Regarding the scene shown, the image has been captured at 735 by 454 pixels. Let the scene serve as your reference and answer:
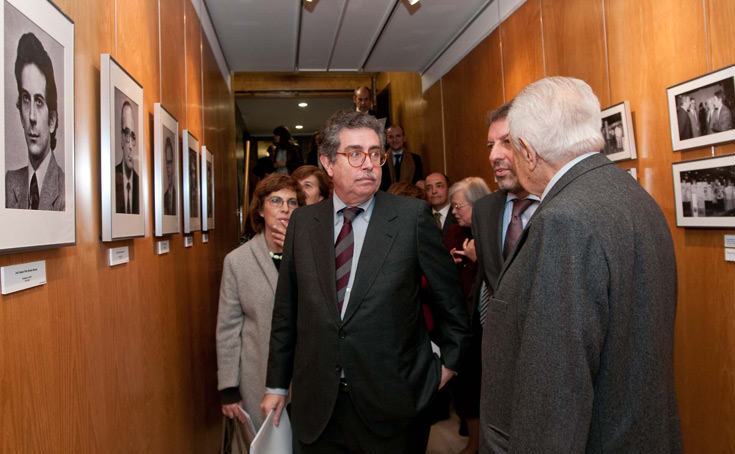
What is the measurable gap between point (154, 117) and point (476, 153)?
3.61 m

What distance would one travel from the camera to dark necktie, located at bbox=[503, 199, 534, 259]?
8.11ft

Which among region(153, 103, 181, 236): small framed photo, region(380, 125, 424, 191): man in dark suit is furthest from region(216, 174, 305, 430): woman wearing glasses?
region(380, 125, 424, 191): man in dark suit

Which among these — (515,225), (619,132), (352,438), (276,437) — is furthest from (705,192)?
(276,437)

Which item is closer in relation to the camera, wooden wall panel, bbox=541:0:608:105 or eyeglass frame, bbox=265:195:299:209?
eyeglass frame, bbox=265:195:299:209

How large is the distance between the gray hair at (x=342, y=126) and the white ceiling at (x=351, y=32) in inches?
108

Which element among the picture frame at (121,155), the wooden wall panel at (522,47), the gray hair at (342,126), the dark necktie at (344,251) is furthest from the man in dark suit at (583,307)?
the wooden wall panel at (522,47)

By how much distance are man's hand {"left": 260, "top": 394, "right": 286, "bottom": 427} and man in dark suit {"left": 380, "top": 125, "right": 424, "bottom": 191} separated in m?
5.26

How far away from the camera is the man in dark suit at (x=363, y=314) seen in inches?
74.4

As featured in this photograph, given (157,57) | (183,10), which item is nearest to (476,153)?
(183,10)

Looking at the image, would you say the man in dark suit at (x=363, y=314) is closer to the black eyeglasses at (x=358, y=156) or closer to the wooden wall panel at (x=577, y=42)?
the black eyeglasses at (x=358, y=156)

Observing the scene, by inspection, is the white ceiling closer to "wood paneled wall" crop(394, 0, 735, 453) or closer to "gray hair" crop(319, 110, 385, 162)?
"wood paneled wall" crop(394, 0, 735, 453)

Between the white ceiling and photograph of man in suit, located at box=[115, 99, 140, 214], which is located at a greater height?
the white ceiling

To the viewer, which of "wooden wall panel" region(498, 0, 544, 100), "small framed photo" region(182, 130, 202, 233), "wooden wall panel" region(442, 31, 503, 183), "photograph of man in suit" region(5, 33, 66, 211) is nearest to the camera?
"photograph of man in suit" region(5, 33, 66, 211)

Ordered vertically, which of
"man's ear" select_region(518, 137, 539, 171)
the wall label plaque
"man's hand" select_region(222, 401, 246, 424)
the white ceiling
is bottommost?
"man's hand" select_region(222, 401, 246, 424)
